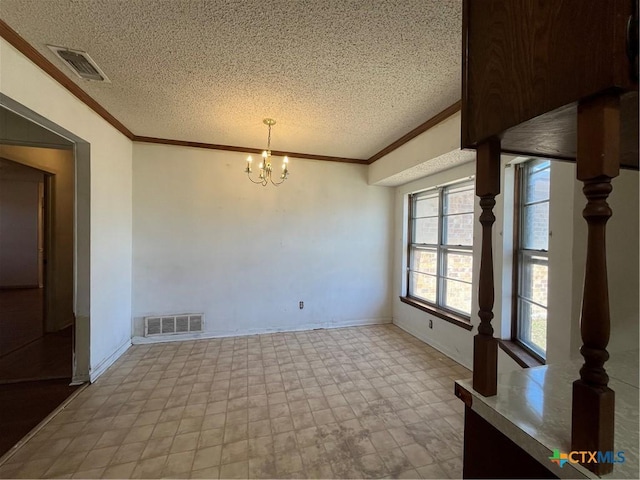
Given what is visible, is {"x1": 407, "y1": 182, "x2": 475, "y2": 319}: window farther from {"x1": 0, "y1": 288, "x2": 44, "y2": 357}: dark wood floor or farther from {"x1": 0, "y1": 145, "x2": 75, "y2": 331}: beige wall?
{"x1": 0, "y1": 288, "x2": 44, "y2": 357}: dark wood floor

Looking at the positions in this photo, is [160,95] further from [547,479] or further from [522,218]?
[522,218]

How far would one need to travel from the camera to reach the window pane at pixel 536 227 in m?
2.08

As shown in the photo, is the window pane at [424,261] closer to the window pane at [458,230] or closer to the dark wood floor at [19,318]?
the window pane at [458,230]

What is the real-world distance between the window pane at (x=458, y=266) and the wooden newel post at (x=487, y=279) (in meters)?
2.26

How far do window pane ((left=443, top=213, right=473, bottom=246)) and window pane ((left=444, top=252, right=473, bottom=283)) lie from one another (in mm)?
149

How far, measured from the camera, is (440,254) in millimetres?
3480

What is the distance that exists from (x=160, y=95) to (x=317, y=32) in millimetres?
1543

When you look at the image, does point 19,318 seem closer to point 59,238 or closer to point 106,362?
point 59,238

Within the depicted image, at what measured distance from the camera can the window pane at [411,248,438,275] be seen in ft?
11.8

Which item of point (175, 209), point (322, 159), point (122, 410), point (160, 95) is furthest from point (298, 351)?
point (160, 95)

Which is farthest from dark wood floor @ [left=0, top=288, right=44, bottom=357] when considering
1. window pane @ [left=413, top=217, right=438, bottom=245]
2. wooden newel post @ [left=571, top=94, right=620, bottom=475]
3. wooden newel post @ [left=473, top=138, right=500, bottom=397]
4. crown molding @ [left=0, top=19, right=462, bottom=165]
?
window pane @ [left=413, top=217, right=438, bottom=245]

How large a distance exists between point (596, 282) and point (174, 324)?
388cm

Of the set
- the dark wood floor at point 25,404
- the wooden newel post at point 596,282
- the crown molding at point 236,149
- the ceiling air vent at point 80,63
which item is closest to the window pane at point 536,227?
the wooden newel post at point 596,282

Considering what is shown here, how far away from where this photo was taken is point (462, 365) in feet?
9.35
